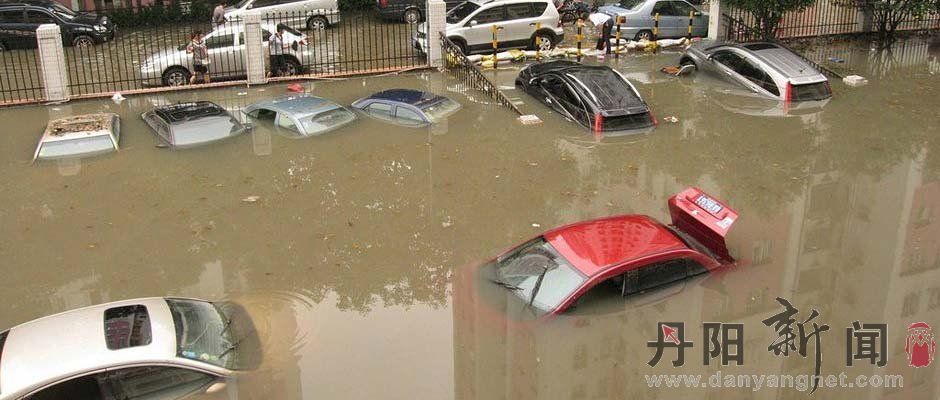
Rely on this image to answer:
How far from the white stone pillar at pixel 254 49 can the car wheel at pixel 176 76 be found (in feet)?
5.00

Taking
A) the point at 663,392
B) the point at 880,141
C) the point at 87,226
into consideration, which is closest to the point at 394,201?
the point at 87,226

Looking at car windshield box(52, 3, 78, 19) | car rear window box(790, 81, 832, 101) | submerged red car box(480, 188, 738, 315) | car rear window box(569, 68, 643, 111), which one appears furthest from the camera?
car windshield box(52, 3, 78, 19)

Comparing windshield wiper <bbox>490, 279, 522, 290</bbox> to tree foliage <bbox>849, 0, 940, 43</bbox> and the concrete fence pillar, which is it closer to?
the concrete fence pillar

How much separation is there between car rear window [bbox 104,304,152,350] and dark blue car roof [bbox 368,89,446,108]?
9.10 m

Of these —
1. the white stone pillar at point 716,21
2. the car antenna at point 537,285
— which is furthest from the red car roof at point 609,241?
the white stone pillar at point 716,21

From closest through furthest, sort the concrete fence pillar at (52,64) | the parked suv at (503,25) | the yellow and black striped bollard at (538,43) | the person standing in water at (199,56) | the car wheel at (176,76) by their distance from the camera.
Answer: the concrete fence pillar at (52,64), the person standing in water at (199,56), the car wheel at (176,76), the yellow and black striped bollard at (538,43), the parked suv at (503,25)

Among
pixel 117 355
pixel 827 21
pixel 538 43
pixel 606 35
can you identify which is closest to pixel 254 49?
pixel 538 43

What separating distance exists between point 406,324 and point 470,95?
9.64 metres

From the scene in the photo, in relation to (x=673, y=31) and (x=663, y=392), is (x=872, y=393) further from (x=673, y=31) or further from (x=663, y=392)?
(x=673, y=31)

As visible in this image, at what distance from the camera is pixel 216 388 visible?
7750 mm

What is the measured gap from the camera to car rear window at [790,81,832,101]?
1750cm

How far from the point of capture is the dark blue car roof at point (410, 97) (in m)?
16.5

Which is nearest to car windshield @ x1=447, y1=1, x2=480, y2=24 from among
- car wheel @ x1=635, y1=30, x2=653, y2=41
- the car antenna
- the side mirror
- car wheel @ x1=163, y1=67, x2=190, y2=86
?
car wheel @ x1=635, y1=30, x2=653, y2=41

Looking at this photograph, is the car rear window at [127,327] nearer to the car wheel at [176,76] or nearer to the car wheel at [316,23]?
the car wheel at [176,76]
